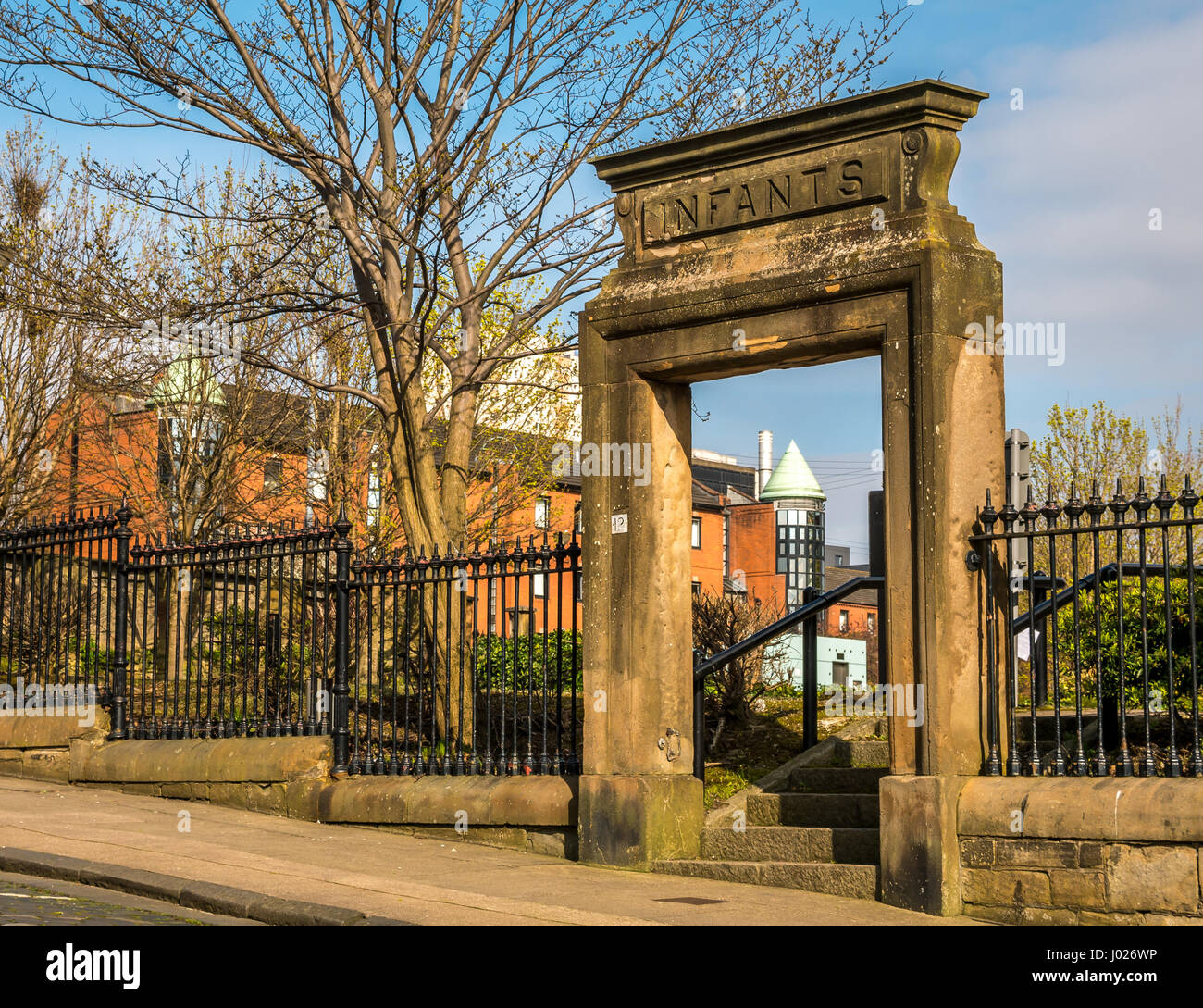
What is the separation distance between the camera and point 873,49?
13.5 meters

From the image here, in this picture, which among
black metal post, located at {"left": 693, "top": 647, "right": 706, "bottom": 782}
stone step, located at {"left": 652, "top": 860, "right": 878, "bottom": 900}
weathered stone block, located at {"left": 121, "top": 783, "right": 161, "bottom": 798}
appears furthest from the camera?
weathered stone block, located at {"left": 121, "top": 783, "right": 161, "bottom": 798}

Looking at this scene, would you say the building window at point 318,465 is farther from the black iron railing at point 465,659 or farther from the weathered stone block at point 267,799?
the weathered stone block at point 267,799

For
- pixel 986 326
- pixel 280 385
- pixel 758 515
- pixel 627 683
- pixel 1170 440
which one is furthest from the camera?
pixel 758 515

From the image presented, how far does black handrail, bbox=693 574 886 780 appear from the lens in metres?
9.23

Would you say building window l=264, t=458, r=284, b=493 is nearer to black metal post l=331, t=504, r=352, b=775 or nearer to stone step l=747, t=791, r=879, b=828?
black metal post l=331, t=504, r=352, b=775

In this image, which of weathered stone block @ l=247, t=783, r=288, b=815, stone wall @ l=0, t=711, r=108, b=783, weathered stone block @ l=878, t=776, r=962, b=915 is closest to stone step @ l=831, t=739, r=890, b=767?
weathered stone block @ l=878, t=776, r=962, b=915

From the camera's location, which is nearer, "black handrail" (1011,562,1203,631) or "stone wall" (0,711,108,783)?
"black handrail" (1011,562,1203,631)

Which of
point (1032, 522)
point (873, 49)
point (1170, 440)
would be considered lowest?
point (1032, 522)

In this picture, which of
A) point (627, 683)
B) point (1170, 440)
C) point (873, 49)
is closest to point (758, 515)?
point (1170, 440)

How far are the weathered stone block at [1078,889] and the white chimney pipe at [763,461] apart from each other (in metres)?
74.6

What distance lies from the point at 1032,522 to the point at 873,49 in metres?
7.71

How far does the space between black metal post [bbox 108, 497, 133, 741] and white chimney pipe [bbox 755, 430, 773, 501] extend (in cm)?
7035
